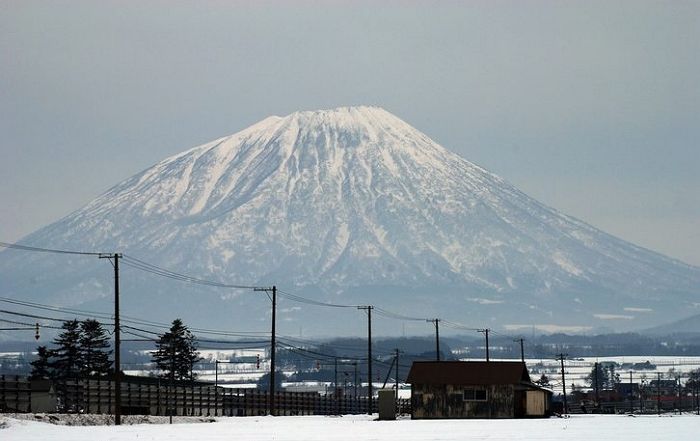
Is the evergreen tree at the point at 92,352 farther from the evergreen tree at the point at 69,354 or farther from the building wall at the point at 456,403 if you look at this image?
the building wall at the point at 456,403

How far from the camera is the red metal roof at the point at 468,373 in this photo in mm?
100938

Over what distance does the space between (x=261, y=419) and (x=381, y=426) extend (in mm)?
11853

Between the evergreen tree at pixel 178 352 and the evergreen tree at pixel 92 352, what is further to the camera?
the evergreen tree at pixel 178 352

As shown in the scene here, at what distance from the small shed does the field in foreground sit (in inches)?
683

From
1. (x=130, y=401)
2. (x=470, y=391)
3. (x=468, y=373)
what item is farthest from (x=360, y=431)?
(x=130, y=401)

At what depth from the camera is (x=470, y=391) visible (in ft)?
331

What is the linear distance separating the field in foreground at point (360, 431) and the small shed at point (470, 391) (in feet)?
57.0

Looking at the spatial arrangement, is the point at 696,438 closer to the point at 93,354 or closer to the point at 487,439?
the point at 487,439

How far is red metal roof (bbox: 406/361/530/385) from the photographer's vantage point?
101 metres

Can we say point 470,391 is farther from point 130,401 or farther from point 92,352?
point 92,352

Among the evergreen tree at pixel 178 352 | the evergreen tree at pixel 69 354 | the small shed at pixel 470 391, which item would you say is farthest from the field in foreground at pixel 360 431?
the evergreen tree at pixel 178 352

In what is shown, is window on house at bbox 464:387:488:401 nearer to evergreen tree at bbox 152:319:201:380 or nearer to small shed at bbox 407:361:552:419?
small shed at bbox 407:361:552:419

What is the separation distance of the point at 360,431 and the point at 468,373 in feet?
94.3

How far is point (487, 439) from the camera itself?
64.7 meters
